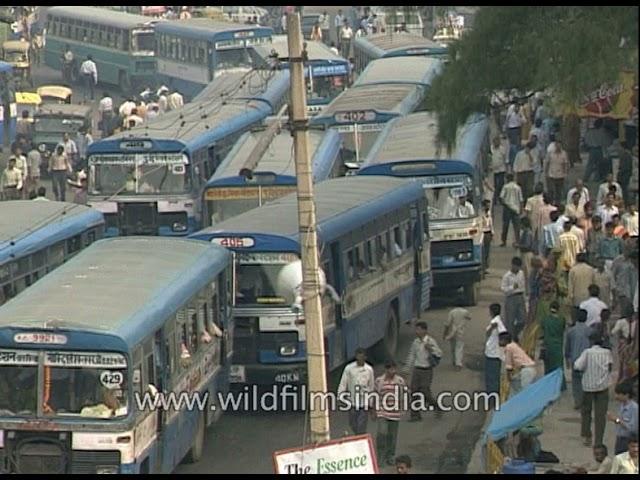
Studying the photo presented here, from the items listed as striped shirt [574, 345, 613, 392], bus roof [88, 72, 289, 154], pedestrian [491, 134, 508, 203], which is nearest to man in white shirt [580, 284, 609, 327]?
striped shirt [574, 345, 613, 392]

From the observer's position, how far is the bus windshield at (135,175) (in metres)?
30.4

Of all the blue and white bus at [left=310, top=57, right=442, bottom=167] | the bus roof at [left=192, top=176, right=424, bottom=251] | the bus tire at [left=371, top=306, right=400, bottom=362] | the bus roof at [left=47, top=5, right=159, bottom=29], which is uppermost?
the bus roof at [left=192, top=176, right=424, bottom=251]

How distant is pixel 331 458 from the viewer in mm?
15891

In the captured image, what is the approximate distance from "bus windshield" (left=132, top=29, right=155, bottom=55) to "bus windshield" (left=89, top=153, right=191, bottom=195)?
23437mm

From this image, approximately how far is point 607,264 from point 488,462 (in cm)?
593

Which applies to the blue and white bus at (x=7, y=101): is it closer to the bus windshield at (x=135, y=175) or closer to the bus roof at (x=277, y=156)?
the bus roof at (x=277, y=156)

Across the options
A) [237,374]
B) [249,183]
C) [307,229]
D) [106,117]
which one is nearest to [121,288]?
[307,229]

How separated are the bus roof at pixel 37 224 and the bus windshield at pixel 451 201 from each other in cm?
435

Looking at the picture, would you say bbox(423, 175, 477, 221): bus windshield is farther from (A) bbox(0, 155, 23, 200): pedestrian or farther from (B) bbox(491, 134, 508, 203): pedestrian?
(A) bbox(0, 155, 23, 200): pedestrian

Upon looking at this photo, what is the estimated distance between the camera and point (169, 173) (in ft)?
100

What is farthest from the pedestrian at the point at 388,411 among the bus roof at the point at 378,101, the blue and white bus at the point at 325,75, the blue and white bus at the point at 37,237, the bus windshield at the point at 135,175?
the blue and white bus at the point at 325,75

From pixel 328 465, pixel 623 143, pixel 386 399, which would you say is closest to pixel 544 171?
pixel 623 143

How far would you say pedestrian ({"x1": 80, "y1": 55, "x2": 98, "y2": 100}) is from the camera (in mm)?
54625

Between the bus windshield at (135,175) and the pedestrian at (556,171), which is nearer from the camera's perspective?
the bus windshield at (135,175)
